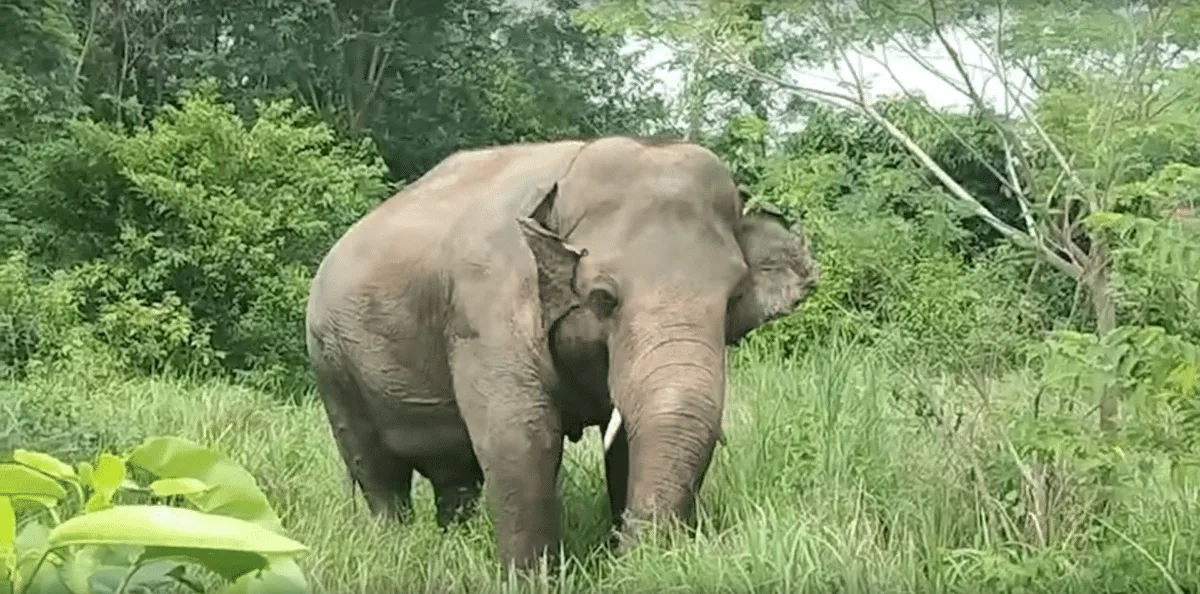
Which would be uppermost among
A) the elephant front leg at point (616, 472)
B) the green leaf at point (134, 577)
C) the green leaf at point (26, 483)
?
the green leaf at point (26, 483)

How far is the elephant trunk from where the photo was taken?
3.64 feet

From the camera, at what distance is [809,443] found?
1325 mm

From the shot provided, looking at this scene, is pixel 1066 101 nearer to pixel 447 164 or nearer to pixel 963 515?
pixel 963 515

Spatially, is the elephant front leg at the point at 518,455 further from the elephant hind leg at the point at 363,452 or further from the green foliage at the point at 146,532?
the green foliage at the point at 146,532

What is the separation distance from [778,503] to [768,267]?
0.18 meters

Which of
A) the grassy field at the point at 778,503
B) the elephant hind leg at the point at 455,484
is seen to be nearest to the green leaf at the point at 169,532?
the grassy field at the point at 778,503

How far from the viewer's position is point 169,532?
27 cm

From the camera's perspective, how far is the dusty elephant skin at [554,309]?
1.14 m

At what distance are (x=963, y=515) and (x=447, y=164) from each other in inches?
17.4

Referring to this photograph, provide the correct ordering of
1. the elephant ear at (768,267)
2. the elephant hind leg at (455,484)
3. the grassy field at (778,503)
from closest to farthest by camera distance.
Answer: the grassy field at (778,503), the elephant ear at (768,267), the elephant hind leg at (455,484)

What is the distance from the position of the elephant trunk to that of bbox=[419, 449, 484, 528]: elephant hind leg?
0.26 meters

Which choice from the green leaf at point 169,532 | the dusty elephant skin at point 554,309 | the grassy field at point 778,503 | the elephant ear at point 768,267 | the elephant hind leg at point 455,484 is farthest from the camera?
the elephant hind leg at point 455,484

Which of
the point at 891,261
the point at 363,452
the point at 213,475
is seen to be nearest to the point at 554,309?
the point at 891,261

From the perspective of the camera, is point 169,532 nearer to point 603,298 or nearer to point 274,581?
point 274,581
